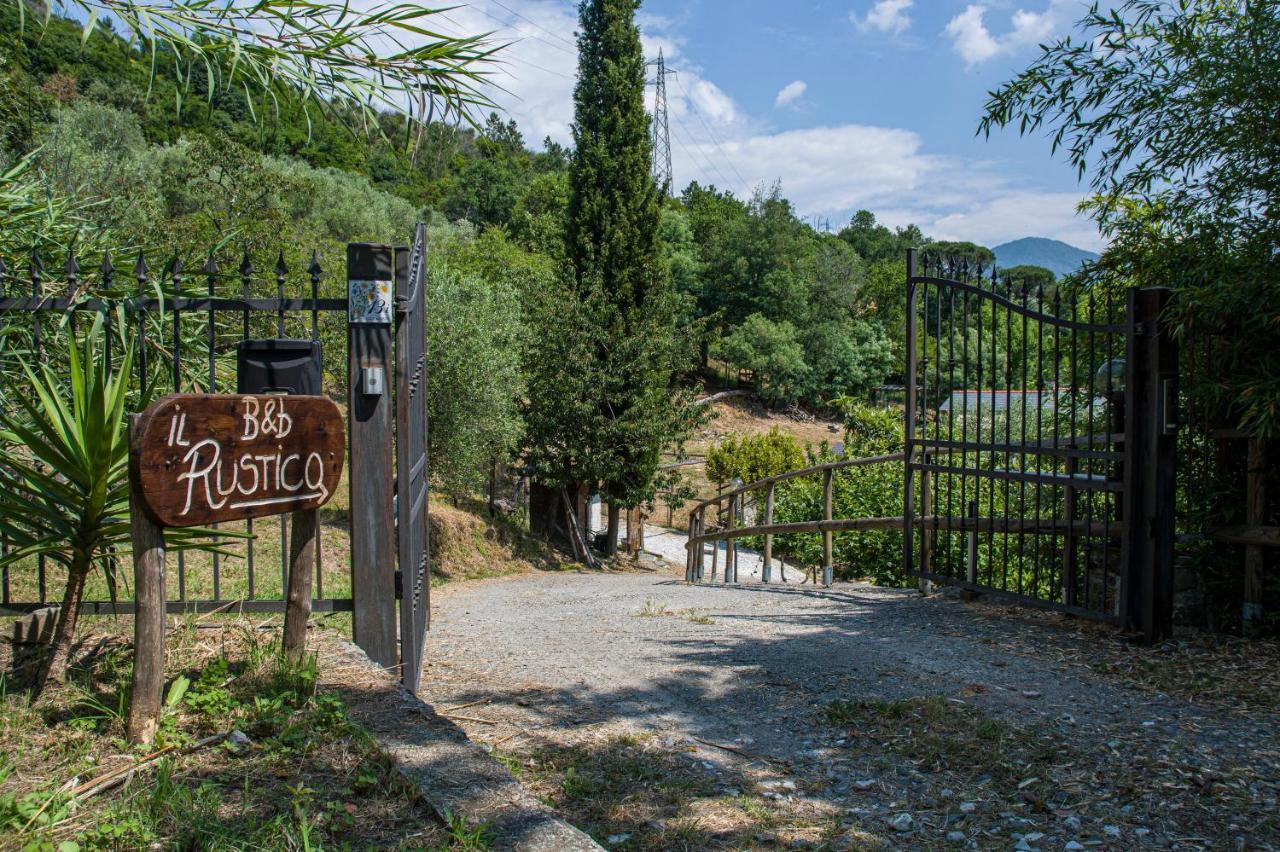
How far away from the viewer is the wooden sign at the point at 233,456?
2.60 m

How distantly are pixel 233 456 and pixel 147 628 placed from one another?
0.57m

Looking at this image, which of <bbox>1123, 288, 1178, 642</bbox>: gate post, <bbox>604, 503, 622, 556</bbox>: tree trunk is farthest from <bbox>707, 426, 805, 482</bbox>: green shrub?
<bbox>1123, 288, 1178, 642</bbox>: gate post

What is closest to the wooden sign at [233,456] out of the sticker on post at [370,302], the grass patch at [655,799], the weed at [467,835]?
the sticker on post at [370,302]

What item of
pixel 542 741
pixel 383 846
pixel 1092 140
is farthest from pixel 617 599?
pixel 383 846

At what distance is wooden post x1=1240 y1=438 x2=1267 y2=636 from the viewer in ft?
15.9

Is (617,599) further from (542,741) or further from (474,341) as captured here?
(474,341)

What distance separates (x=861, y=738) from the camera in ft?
11.8

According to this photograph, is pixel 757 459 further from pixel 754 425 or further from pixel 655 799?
pixel 655 799

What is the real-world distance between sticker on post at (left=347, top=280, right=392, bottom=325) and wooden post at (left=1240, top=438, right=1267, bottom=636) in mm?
4589

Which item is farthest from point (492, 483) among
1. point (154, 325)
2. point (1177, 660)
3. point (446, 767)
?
point (446, 767)

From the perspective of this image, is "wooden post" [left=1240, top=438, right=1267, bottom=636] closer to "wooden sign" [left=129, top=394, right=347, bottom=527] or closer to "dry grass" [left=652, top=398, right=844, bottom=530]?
"wooden sign" [left=129, top=394, right=347, bottom=527]

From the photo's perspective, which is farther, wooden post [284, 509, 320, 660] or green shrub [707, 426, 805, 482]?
green shrub [707, 426, 805, 482]

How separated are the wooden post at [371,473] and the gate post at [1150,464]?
4.01 metres

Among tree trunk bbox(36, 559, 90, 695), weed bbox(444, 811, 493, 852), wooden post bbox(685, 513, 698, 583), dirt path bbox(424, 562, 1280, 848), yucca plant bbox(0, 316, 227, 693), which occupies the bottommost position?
wooden post bbox(685, 513, 698, 583)
